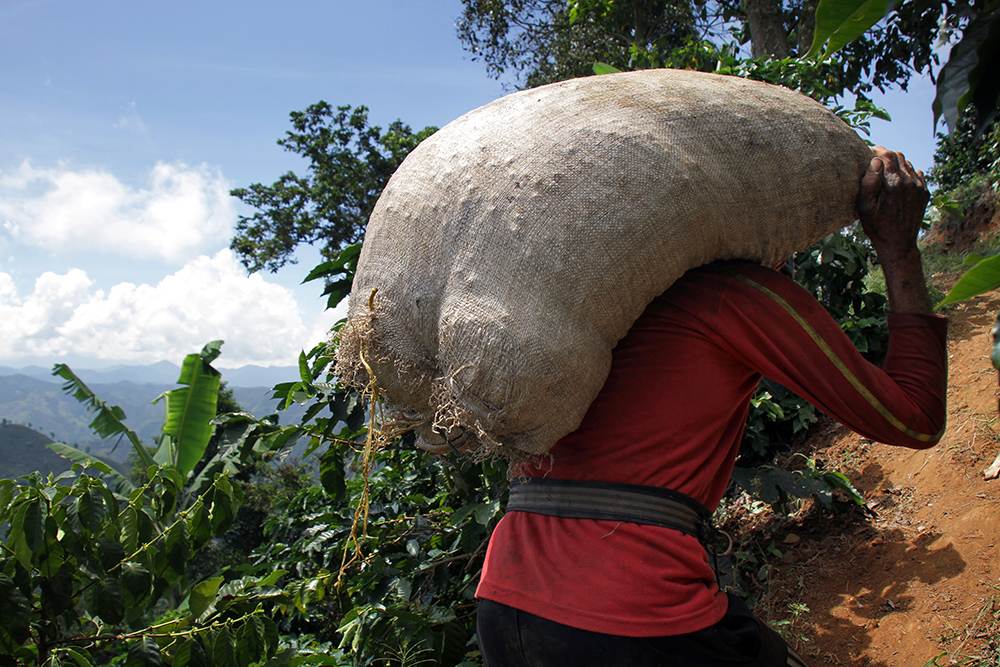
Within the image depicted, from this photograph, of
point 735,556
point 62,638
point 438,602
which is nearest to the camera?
point 62,638

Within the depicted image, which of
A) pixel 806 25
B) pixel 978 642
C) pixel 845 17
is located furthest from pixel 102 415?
pixel 806 25

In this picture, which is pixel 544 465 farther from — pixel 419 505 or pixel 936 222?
pixel 936 222

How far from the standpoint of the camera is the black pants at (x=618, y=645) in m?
1.42

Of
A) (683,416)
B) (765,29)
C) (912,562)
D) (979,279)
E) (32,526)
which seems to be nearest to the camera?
(979,279)

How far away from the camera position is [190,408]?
5855 mm

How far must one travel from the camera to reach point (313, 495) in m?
4.79

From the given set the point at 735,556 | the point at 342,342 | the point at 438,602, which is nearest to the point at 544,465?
the point at 342,342

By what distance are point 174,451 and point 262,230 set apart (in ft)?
51.4

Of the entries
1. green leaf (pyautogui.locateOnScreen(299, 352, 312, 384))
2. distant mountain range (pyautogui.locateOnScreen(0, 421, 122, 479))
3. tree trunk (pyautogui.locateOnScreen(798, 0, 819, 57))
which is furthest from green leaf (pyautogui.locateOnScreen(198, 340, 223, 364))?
distant mountain range (pyautogui.locateOnScreen(0, 421, 122, 479))

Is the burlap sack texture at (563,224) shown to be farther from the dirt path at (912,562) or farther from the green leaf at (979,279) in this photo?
the dirt path at (912,562)

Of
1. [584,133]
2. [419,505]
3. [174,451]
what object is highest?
[584,133]

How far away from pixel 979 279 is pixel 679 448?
791 mm

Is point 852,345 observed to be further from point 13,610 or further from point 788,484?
point 13,610

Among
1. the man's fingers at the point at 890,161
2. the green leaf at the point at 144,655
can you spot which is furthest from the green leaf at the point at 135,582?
the man's fingers at the point at 890,161
